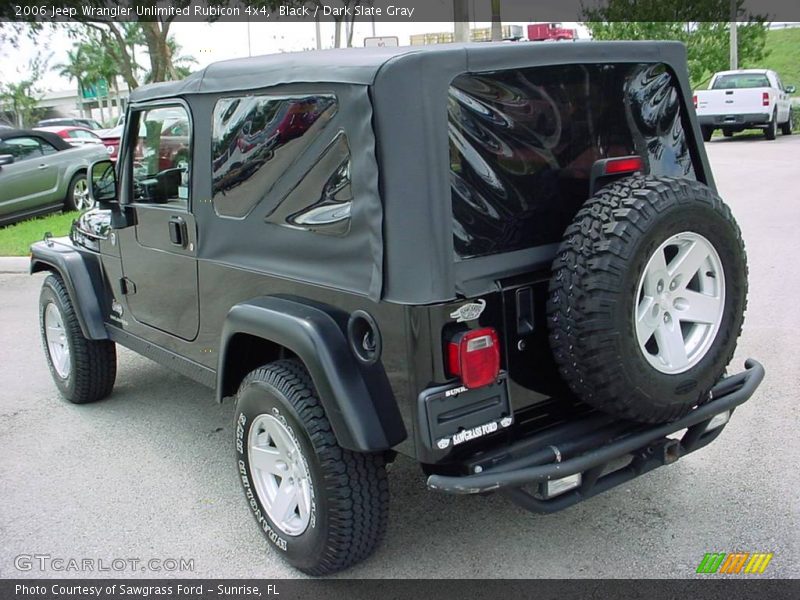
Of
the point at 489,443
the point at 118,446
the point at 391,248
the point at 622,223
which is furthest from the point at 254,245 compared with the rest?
the point at 118,446

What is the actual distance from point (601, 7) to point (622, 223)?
31.0 metres

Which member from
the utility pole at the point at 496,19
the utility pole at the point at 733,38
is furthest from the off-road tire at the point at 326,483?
the utility pole at the point at 733,38

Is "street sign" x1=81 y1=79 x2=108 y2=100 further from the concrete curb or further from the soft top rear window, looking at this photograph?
the soft top rear window

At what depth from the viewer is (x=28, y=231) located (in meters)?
11.0

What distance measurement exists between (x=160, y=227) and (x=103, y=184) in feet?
2.52

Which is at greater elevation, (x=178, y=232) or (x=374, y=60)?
(x=374, y=60)

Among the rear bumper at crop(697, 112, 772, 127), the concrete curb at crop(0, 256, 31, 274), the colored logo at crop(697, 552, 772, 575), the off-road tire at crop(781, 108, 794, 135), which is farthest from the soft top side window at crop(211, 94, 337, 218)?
the off-road tire at crop(781, 108, 794, 135)

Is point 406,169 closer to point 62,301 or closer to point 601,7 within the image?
point 62,301

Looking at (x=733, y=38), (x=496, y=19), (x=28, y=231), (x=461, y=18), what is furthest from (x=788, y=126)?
(x=28, y=231)

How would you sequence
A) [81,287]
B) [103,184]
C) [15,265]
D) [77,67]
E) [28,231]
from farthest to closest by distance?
1. [77,67]
2. [28,231]
3. [15,265]
4. [81,287]
5. [103,184]

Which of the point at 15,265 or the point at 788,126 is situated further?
the point at 788,126

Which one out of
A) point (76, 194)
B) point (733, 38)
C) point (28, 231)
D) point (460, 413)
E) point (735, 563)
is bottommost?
point (735, 563)

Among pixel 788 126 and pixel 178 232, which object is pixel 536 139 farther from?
pixel 788 126

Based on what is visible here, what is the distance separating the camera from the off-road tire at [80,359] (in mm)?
4863
